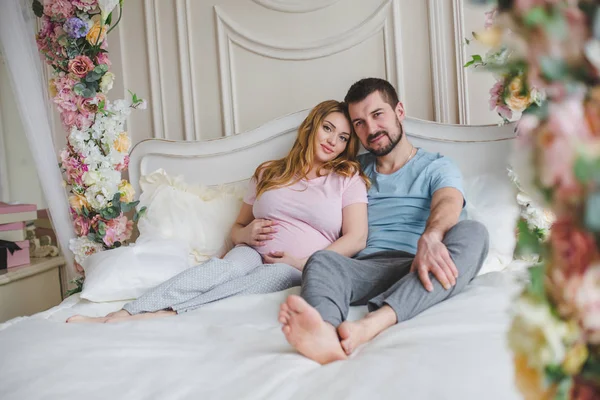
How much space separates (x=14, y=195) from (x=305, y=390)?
8.92ft

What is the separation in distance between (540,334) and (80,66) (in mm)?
2242

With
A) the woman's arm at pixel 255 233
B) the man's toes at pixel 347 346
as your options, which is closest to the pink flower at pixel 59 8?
the woman's arm at pixel 255 233

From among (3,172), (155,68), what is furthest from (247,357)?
(3,172)

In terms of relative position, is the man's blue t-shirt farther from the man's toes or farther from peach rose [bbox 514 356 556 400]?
peach rose [bbox 514 356 556 400]

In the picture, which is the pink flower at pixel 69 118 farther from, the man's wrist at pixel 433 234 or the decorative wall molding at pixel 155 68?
the man's wrist at pixel 433 234

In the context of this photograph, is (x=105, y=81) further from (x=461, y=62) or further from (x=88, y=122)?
(x=461, y=62)

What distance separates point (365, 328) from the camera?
133 cm

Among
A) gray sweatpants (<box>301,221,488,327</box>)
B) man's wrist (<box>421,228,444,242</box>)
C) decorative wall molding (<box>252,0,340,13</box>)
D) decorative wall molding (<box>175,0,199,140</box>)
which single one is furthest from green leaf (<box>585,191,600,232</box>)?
decorative wall molding (<box>175,0,199,140</box>)

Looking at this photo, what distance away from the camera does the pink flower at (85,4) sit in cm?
220

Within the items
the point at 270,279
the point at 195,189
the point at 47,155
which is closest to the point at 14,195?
the point at 47,155

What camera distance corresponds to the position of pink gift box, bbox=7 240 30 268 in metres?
2.56

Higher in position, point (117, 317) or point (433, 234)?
point (433, 234)

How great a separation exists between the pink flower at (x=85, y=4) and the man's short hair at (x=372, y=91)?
111cm

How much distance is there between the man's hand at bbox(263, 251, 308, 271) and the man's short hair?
2.18 ft
